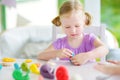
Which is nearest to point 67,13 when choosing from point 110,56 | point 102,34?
point 102,34

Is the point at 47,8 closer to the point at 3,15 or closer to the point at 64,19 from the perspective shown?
the point at 3,15

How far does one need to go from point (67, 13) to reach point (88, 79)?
30 centimetres

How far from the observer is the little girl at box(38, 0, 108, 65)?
94 cm

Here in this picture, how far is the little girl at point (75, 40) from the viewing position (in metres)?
0.94

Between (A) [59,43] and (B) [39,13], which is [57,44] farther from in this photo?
(B) [39,13]

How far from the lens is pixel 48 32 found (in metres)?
1.88

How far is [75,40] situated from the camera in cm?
109

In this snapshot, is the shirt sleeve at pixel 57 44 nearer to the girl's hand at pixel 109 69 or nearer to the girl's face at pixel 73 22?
the girl's face at pixel 73 22

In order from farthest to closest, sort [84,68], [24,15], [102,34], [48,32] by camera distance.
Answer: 1. [24,15]
2. [48,32]
3. [102,34]
4. [84,68]

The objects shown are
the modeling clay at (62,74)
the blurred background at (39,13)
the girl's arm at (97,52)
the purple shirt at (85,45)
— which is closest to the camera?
the modeling clay at (62,74)

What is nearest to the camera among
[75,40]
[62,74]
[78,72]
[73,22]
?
[62,74]

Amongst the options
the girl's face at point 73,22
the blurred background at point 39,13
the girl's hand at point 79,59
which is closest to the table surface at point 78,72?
the girl's hand at point 79,59

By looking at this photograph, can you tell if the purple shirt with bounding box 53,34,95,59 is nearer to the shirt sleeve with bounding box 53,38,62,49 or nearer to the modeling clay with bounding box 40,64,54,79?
the shirt sleeve with bounding box 53,38,62,49

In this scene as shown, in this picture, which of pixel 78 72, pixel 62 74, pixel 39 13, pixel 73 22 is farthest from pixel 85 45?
pixel 39 13
